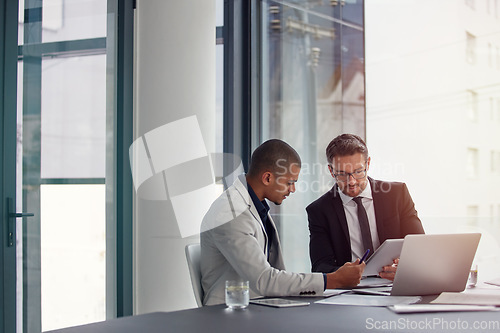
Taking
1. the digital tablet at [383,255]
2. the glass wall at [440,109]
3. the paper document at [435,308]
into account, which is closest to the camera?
the paper document at [435,308]

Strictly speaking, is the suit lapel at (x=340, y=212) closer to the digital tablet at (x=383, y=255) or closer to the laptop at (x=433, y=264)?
the digital tablet at (x=383, y=255)

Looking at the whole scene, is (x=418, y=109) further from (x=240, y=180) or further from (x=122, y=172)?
(x=122, y=172)

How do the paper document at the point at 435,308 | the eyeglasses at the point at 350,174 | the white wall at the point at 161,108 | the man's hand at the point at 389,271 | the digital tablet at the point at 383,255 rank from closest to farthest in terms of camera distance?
the paper document at the point at 435,308, the digital tablet at the point at 383,255, the man's hand at the point at 389,271, the eyeglasses at the point at 350,174, the white wall at the point at 161,108

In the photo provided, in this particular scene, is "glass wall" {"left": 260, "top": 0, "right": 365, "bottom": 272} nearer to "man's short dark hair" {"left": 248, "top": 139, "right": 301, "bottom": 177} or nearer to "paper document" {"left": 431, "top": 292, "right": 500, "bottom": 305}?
"man's short dark hair" {"left": 248, "top": 139, "right": 301, "bottom": 177}

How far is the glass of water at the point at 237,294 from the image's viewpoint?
1.89 metres

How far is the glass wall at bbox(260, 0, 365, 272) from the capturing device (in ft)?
13.1

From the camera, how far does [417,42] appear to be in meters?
3.72

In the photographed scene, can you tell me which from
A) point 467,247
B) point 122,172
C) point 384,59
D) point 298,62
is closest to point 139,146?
point 122,172

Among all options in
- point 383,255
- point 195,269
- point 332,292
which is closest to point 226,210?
point 195,269

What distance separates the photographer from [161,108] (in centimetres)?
383

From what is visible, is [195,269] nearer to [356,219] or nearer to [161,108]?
[356,219]

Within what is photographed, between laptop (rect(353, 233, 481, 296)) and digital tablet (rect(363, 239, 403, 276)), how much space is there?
192 millimetres

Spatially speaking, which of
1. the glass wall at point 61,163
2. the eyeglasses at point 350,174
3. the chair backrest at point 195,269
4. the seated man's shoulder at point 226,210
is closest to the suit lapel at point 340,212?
the eyeglasses at point 350,174

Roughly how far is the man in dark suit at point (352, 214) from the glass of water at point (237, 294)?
1.04 meters
